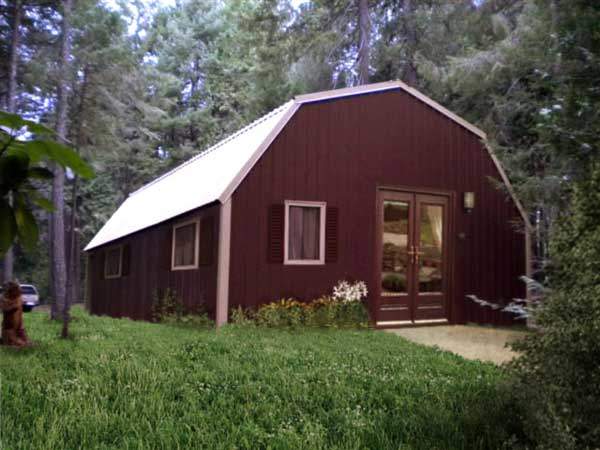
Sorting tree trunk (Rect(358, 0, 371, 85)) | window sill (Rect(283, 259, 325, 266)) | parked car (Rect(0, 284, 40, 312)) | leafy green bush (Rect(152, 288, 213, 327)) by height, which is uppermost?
tree trunk (Rect(358, 0, 371, 85))

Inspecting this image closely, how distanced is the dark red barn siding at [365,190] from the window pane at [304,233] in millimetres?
199

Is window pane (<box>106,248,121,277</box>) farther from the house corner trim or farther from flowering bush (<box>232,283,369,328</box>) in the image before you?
flowering bush (<box>232,283,369,328</box>)

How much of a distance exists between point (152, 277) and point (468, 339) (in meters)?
6.36

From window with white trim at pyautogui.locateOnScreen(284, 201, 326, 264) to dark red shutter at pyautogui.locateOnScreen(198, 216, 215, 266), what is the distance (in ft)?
3.64

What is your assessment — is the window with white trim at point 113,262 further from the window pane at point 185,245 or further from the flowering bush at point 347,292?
the flowering bush at point 347,292

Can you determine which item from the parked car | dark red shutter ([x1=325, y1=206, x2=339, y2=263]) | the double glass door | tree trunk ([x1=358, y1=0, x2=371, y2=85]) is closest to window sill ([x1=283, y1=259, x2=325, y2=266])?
dark red shutter ([x1=325, y1=206, x2=339, y2=263])

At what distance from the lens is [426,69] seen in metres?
13.9

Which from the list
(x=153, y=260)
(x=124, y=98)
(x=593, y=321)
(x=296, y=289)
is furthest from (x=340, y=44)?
(x=593, y=321)

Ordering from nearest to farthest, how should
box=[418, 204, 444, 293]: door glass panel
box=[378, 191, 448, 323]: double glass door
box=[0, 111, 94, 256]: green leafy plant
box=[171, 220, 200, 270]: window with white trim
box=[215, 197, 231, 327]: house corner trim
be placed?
1. box=[0, 111, 94, 256]: green leafy plant
2. box=[215, 197, 231, 327]: house corner trim
3. box=[378, 191, 448, 323]: double glass door
4. box=[418, 204, 444, 293]: door glass panel
5. box=[171, 220, 200, 270]: window with white trim

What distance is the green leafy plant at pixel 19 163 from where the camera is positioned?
0.81 m

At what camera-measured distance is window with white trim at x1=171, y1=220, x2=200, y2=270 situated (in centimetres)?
880

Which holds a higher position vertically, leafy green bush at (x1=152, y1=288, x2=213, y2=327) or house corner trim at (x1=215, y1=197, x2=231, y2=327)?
house corner trim at (x1=215, y1=197, x2=231, y2=327)

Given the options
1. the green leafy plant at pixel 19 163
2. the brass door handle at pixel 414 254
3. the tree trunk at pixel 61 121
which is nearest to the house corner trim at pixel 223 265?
the brass door handle at pixel 414 254

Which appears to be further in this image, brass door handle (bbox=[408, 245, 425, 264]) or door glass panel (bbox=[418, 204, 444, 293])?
door glass panel (bbox=[418, 204, 444, 293])
